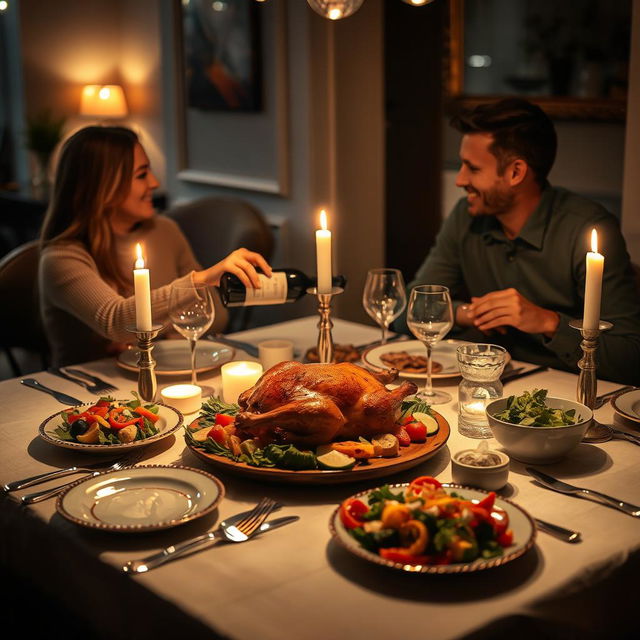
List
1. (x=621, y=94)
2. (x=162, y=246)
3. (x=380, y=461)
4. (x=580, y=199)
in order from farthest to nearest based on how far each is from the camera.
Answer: (x=621, y=94) → (x=162, y=246) → (x=580, y=199) → (x=380, y=461)

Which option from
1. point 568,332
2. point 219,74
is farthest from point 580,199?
point 219,74

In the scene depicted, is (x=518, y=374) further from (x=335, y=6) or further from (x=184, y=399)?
(x=335, y=6)

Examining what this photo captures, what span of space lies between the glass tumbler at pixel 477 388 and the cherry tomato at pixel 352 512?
1.47 ft

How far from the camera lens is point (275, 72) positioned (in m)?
4.02

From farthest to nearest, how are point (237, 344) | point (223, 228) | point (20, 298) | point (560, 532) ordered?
point (223, 228), point (20, 298), point (237, 344), point (560, 532)

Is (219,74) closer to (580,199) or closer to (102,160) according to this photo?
(102,160)

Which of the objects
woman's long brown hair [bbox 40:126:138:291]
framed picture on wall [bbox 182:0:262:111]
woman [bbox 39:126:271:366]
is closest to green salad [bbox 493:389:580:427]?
woman [bbox 39:126:271:366]

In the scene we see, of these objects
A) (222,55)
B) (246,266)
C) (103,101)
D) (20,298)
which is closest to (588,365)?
(246,266)

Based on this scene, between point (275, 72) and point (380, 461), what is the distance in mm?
2915

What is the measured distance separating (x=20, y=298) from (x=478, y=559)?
1.84 metres

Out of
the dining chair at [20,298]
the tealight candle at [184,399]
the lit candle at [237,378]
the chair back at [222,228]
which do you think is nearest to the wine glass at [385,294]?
the lit candle at [237,378]

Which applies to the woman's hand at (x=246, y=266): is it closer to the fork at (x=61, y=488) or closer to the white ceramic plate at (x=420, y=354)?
the white ceramic plate at (x=420, y=354)

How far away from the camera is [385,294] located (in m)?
1.96

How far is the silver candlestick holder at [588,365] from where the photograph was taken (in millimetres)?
1595
